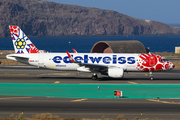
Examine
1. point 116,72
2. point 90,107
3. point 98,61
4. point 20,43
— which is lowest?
point 90,107

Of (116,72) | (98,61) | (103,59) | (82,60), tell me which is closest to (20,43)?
(82,60)

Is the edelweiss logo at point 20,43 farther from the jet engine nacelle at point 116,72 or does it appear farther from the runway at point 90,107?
the runway at point 90,107

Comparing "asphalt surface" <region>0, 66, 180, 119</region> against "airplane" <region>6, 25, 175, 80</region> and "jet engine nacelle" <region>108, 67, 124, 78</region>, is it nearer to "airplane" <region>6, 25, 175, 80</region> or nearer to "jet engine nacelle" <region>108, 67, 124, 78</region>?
"jet engine nacelle" <region>108, 67, 124, 78</region>

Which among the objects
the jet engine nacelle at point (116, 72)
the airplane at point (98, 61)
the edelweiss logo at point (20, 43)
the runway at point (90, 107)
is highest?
the edelweiss logo at point (20, 43)

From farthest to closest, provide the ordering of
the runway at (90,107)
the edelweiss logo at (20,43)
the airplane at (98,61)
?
the edelweiss logo at (20,43) < the airplane at (98,61) < the runway at (90,107)

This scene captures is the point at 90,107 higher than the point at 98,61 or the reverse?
the reverse

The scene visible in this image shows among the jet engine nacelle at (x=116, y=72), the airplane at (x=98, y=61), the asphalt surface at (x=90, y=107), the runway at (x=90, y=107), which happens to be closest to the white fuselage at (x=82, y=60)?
the airplane at (x=98, y=61)

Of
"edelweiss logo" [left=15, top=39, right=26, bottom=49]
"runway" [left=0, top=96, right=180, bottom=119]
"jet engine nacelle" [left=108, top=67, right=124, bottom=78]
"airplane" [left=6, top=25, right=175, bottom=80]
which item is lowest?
"runway" [left=0, top=96, right=180, bottom=119]

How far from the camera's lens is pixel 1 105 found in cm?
2430

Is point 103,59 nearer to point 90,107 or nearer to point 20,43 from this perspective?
point 20,43

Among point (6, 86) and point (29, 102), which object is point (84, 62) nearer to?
point (6, 86)

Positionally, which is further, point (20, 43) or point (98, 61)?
point (20, 43)

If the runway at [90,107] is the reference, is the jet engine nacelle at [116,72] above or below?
above

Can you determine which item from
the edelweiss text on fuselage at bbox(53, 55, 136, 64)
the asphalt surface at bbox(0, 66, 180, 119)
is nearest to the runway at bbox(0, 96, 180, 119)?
the asphalt surface at bbox(0, 66, 180, 119)
